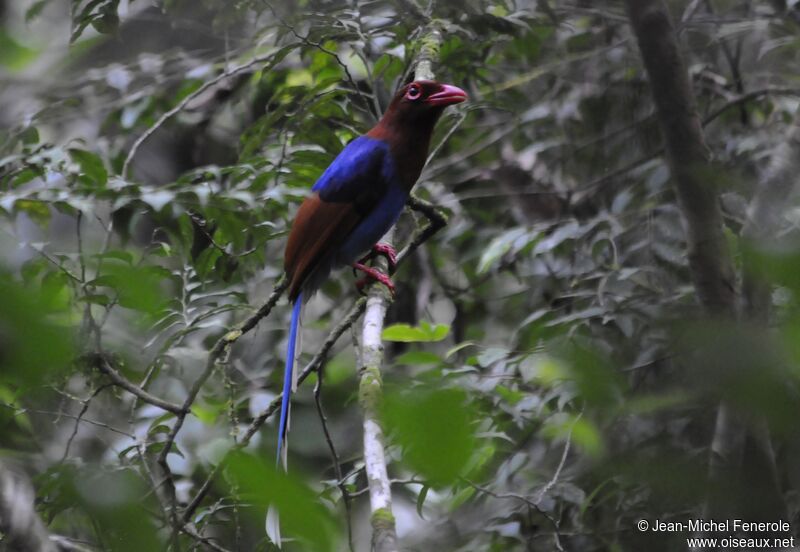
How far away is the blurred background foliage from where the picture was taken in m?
0.99

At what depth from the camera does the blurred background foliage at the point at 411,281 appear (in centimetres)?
99

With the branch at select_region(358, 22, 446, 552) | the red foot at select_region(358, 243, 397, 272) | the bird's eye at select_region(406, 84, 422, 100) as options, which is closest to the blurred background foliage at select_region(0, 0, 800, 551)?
the branch at select_region(358, 22, 446, 552)

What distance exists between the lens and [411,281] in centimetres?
486

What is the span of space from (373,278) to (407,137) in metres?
0.62

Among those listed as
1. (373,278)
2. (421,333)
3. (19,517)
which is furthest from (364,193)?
(19,517)

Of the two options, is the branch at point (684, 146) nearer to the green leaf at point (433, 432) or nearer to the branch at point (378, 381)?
the branch at point (378, 381)

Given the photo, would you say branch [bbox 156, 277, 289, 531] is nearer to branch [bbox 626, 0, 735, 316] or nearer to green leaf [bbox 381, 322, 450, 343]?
green leaf [bbox 381, 322, 450, 343]

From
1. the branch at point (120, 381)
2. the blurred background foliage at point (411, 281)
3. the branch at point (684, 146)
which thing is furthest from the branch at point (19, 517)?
the branch at point (684, 146)

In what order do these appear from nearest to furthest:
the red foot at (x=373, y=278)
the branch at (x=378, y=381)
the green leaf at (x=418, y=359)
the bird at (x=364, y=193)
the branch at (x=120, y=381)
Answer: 1. the branch at (x=378, y=381)
2. the branch at (x=120, y=381)
3. the green leaf at (x=418, y=359)
4. the red foot at (x=373, y=278)
5. the bird at (x=364, y=193)

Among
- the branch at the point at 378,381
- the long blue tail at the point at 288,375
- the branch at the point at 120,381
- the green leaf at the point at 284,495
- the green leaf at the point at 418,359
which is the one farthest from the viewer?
the green leaf at the point at 418,359

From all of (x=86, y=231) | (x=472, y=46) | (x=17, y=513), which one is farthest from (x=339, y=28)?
(x=17, y=513)

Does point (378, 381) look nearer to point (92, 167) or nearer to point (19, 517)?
point (19, 517)

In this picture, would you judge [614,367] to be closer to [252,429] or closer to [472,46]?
[252,429]

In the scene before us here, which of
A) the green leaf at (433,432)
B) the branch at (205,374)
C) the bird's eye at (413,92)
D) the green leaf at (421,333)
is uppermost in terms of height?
the bird's eye at (413,92)
